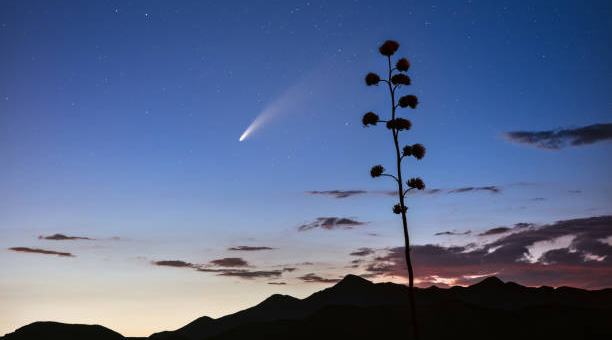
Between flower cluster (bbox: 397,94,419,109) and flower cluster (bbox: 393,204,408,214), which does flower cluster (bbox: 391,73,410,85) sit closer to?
flower cluster (bbox: 397,94,419,109)

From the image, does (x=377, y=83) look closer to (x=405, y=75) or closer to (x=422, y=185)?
(x=405, y=75)

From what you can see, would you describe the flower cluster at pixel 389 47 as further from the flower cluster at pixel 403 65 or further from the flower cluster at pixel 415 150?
the flower cluster at pixel 415 150

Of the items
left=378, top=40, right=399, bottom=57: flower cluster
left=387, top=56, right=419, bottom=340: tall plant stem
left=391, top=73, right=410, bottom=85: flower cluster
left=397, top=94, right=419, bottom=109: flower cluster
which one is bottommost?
left=387, top=56, right=419, bottom=340: tall plant stem

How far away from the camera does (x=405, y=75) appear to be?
55.0ft

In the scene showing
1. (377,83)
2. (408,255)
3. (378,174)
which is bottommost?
(408,255)

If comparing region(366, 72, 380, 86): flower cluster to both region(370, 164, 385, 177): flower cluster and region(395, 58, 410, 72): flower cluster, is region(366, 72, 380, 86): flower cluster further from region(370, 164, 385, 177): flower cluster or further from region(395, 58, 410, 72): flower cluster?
region(370, 164, 385, 177): flower cluster

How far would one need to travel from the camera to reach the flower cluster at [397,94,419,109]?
1655 centimetres

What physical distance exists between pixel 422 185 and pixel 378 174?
1451 mm

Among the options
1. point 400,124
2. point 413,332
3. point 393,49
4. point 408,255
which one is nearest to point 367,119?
point 400,124

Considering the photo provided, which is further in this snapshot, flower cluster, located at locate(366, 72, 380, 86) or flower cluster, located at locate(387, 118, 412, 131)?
flower cluster, located at locate(366, 72, 380, 86)

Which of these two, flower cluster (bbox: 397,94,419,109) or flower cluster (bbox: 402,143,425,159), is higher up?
flower cluster (bbox: 397,94,419,109)

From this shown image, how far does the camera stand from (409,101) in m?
16.6

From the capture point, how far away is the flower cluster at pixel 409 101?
1655 centimetres

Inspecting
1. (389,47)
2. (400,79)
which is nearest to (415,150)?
(400,79)
